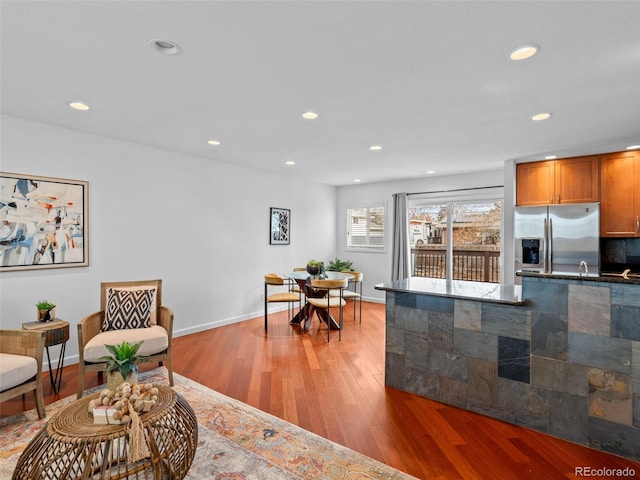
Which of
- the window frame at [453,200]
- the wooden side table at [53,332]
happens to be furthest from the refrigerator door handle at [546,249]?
the wooden side table at [53,332]

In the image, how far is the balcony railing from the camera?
5688 mm

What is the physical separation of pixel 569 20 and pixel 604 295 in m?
1.65

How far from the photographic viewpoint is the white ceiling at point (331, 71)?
Answer: 1701 mm

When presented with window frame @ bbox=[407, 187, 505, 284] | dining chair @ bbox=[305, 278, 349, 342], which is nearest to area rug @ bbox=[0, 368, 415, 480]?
dining chair @ bbox=[305, 278, 349, 342]

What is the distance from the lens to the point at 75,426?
60.7 inches

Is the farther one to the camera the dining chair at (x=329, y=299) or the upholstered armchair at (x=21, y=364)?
the dining chair at (x=329, y=299)

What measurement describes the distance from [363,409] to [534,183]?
4003 mm

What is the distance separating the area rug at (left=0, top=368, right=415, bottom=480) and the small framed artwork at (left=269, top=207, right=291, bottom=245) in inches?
139

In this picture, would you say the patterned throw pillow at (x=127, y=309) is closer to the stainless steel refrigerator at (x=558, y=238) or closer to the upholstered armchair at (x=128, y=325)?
the upholstered armchair at (x=128, y=325)

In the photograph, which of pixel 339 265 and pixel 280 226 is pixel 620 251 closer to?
pixel 339 265

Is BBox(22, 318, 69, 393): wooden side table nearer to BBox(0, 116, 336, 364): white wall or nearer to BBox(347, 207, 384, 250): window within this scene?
BBox(0, 116, 336, 364): white wall

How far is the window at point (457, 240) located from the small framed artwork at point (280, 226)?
2487 millimetres

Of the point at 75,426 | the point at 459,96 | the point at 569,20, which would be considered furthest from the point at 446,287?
the point at 75,426

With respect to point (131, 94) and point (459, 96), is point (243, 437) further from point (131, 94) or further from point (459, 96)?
point (459, 96)
